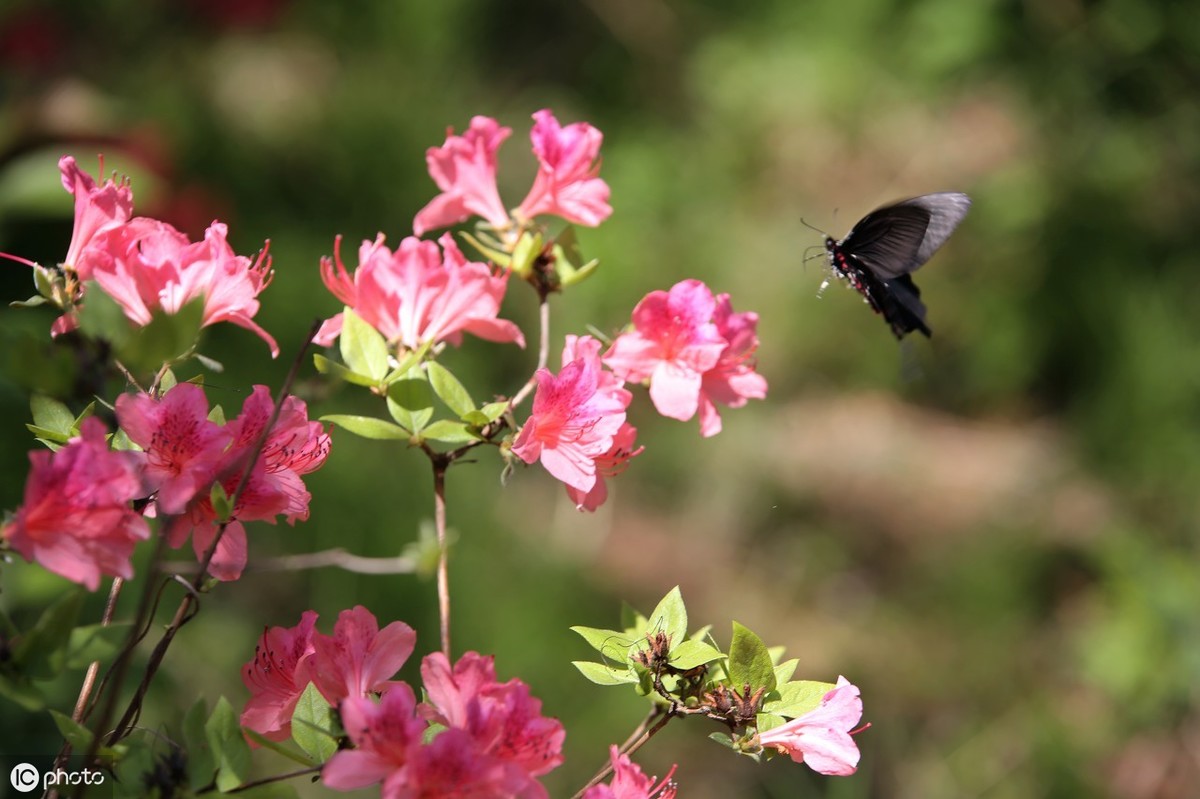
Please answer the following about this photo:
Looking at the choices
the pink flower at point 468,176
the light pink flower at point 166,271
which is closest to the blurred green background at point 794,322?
the pink flower at point 468,176

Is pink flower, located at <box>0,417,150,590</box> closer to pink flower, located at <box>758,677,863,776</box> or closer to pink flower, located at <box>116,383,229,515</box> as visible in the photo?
pink flower, located at <box>116,383,229,515</box>

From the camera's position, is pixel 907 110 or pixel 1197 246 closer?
pixel 1197 246

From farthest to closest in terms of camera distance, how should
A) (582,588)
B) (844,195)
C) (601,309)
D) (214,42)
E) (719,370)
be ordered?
(844,195)
(214,42)
(601,309)
(582,588)
(719,370)

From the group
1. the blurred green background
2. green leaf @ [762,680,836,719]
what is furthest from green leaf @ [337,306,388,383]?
the blurred green background

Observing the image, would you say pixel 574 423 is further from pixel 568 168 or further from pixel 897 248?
pixel 897 248

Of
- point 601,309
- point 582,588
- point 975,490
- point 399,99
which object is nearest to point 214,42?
point 399,99

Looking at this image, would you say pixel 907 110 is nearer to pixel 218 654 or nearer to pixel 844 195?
pixel 844 195

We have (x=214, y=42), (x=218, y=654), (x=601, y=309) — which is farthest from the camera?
(x=214, y=42)

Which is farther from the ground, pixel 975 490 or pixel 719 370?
pixel 719 370
